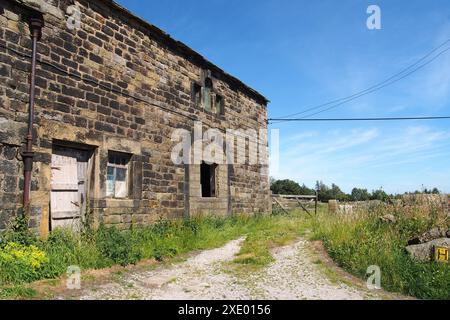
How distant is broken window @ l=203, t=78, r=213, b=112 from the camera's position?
12656 mm

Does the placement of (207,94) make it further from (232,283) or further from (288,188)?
(288,188)

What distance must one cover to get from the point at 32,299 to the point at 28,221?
2375 millimetres

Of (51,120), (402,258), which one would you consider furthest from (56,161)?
(402,258)

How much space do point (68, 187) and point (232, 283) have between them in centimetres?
420

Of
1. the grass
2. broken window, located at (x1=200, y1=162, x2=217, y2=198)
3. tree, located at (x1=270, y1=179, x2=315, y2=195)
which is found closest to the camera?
the grass

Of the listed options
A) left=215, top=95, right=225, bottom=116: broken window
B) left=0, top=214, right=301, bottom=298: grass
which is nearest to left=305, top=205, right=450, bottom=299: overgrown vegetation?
left=0, top=214, right=301, bottom=298: grass

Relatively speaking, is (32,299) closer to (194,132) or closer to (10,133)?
(10,133)

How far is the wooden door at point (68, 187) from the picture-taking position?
7742 mm

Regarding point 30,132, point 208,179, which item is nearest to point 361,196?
point 208,179

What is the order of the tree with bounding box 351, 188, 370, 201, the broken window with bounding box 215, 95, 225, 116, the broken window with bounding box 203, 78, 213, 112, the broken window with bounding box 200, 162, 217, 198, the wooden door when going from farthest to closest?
1. the tree with bounding box 351, 188, 370, 201
2. the broken window with bounding box 215, 95, 225, 116
3. the broken window with bounding box 200, 162, 217, 198
4. the broken window with bounding box 203, 78, 213, 112
5. the wooden door

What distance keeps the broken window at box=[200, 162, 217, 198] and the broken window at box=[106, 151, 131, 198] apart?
369 centimetres

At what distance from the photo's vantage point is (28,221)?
6926 millimetres

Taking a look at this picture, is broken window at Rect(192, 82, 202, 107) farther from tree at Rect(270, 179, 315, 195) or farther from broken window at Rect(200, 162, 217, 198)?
tree at Rect(270, 179, 315, 195)

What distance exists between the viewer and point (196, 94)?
12250mm
